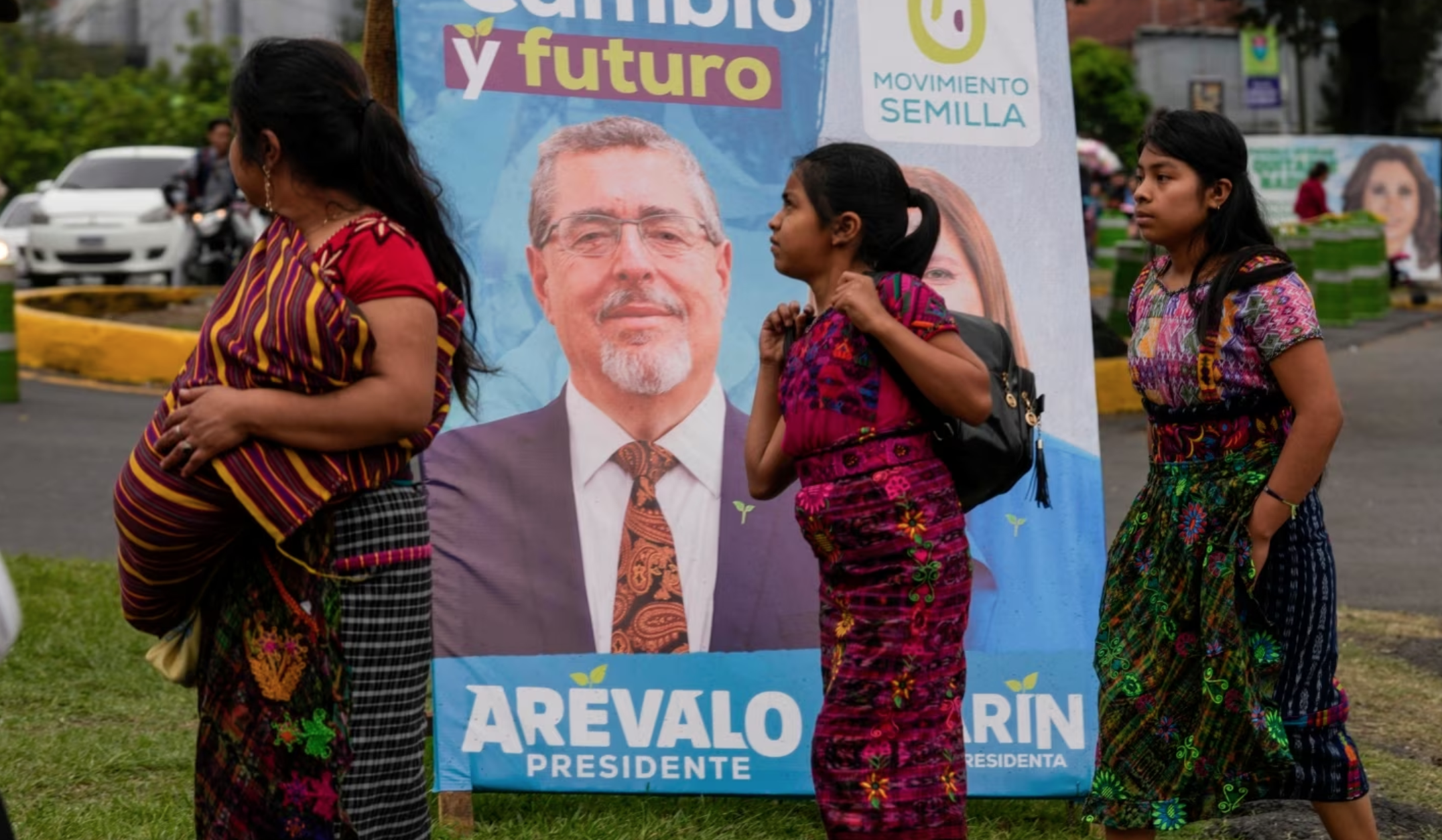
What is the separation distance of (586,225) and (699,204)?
0.92ft

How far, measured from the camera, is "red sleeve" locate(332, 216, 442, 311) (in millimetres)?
2836

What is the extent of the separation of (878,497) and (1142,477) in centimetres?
761

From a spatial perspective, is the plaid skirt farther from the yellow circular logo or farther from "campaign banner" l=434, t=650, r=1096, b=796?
the yellow circular logo

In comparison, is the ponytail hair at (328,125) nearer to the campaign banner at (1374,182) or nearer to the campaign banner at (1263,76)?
the campaign banner at (1374,182)

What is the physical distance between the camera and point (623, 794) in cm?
448

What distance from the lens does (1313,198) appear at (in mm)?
23531

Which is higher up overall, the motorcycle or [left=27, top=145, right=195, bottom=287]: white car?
[left=27, top=145, right=195, bottom=287]: white car

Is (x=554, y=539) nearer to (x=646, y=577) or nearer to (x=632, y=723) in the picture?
(x=646, y=577)

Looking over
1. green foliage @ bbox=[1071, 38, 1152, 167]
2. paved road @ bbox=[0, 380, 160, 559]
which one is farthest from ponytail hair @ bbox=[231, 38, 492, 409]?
green foliage @ bbox=[1071, 38, 1152, 167]

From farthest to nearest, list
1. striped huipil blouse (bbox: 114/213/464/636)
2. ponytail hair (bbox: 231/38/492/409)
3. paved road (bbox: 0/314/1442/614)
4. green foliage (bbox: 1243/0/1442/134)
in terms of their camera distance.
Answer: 1. green foliage (bbox: 1243/0/1442/134)
2. paved road (bbox: 0/314/1442/614)
3. ponytail hair (bbox: 231/38/492/409)
4. striped huipil blouse (bbox: 114/213/464/636)

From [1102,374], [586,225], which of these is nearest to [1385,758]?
[586,225]

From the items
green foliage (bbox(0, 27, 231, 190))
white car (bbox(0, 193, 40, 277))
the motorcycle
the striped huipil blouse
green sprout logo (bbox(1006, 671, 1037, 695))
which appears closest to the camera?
the striped huipil blouse

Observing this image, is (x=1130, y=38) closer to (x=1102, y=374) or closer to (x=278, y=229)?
(x=1102, y=374)

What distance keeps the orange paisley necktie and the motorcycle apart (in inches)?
499
